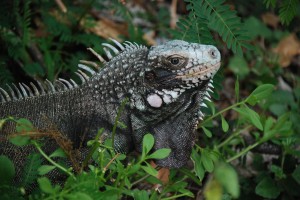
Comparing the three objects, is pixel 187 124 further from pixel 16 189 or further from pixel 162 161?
pixel 16 189

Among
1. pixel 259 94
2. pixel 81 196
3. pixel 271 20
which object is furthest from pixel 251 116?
pixel 271 20

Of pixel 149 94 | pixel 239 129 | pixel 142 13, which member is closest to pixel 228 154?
pixel 239 129

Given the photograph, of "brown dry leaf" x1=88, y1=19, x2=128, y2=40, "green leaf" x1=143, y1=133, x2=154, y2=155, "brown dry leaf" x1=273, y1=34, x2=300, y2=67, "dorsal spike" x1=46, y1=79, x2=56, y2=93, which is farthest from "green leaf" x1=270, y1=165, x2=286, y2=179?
"brown dry leaf" x1=273, y1=34, x2=300, y2=67

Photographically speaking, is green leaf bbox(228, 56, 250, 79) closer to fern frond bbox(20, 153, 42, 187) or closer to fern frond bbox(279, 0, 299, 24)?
fern frond bbox(279, 0, 299, 24)

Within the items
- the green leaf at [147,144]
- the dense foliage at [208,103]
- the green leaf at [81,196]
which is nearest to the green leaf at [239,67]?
Answer: the dense foliage at [208,103]

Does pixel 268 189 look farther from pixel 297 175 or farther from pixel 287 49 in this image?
pixel 287 49
